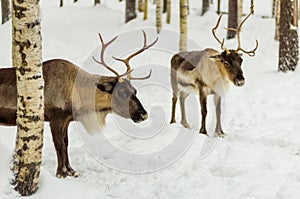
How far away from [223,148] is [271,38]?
Result: 287 inches

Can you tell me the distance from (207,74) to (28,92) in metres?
3.56

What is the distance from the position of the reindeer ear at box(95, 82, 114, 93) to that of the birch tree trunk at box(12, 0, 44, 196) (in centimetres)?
139

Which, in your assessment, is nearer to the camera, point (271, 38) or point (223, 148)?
point (223, 148)

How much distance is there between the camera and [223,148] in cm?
536

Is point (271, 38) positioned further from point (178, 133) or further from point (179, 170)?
point (179, 170)

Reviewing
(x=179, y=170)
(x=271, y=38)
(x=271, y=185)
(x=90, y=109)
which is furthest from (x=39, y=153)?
(x=271, y=38)

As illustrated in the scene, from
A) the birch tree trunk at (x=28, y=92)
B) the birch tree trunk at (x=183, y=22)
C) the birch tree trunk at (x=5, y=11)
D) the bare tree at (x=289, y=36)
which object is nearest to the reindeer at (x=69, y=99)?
the birch tree trunk at (x=28, y=92)

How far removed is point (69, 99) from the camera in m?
4.64

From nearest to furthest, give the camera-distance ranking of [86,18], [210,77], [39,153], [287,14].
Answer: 1. [39,153]
2. [210,77]
3. [287,14]
4. [86,18]

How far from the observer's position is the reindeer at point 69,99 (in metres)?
4.55

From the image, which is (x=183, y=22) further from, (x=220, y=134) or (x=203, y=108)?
(x=220, y=134)

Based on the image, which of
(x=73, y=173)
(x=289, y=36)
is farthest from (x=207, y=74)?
(x=289, y=36)

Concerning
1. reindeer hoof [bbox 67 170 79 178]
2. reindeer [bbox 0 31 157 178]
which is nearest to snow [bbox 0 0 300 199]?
reindeer hoof [bbox 67 170 79 178]

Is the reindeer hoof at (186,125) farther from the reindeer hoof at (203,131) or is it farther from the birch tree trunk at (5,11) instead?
the birch tree trunk at (5,11)
